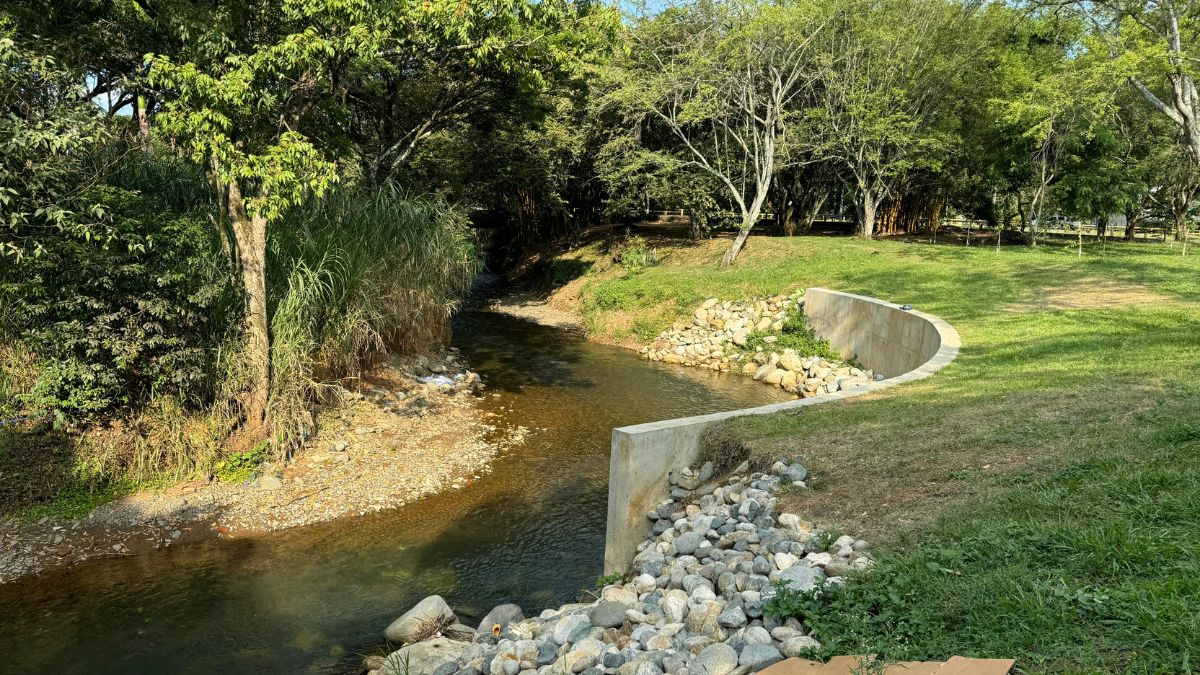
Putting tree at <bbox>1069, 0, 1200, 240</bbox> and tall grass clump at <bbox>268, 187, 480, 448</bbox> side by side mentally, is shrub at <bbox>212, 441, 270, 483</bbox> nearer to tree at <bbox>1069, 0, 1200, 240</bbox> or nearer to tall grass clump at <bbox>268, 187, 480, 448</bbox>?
tall grass clump at <bbox>268, 187, 480, 448</bbox>

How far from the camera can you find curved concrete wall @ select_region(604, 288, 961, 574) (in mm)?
5910

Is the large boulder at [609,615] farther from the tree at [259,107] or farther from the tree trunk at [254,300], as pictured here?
the tree trunk at [254,300]

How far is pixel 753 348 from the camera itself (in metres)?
16.4

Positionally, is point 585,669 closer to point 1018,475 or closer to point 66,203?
point 1018,475

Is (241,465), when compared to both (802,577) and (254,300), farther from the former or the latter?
(802,577)

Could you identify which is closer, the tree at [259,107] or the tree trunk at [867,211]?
the tree at [259,107]

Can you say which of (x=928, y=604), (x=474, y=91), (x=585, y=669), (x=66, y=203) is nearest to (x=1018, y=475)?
(x=928, y=604)

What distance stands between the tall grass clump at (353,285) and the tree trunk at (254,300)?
187 mm

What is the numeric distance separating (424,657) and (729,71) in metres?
19.4

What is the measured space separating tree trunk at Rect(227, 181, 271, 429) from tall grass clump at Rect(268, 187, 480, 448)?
19 cm

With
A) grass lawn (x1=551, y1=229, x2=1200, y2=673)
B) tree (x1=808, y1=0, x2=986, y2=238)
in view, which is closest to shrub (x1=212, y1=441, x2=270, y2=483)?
grass lawn (x1=551, y1=229, x2=1200, y2=673)

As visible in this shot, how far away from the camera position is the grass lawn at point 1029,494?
9.33 feet

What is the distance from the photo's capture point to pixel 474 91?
694 inches

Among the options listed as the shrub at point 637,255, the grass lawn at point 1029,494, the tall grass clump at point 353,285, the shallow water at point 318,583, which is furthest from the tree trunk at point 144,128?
the shrub at point 637,255
